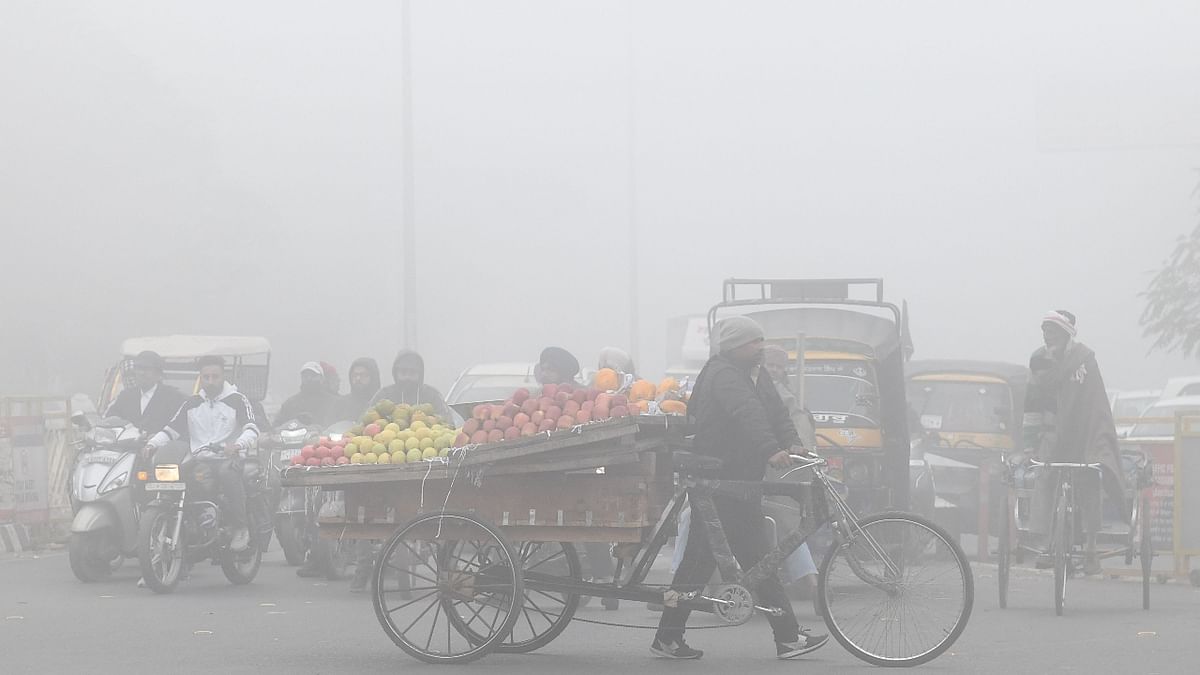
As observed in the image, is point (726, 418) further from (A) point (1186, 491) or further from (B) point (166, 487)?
(A) point (1186, 491)

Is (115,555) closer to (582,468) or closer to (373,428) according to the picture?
(373,428)

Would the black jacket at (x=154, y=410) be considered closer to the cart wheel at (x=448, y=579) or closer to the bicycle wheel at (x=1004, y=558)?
Result: the cart wheel at (x=448, y=579)

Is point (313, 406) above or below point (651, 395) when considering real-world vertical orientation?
below

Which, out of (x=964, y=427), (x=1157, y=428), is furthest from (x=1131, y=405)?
(x=964, y=427)

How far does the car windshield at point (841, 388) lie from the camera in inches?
634

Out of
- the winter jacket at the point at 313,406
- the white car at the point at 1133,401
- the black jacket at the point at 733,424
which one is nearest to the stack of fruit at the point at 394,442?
the black jacket at the point at 733,424

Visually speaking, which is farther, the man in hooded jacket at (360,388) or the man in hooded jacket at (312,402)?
the man in hooded jacket at (312,402)

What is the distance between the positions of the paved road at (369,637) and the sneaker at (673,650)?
0.07 m

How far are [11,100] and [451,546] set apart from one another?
41415mm

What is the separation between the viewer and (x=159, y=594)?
13.4 metres

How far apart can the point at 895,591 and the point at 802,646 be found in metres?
0.59

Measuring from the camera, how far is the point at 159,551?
1350cm

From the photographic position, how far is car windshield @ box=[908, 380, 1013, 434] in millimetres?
21547

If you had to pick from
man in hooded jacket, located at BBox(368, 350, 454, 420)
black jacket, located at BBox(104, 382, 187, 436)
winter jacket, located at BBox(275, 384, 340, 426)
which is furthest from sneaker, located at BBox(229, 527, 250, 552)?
winter jacket, located at BBox(275, 384, 340, 426)
